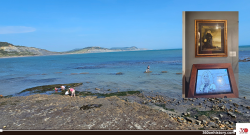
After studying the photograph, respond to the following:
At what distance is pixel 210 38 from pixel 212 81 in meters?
1.53

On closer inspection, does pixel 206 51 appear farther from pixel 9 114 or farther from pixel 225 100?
pixel 9 114

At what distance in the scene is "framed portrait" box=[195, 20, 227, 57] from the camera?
5.24 metres

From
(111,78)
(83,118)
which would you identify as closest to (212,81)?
(83,118)

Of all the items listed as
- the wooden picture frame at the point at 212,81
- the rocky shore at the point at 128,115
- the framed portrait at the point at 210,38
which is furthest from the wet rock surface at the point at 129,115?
the framed portrait at the point at 210,38

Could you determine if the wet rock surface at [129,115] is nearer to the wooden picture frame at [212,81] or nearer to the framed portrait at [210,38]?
the wooden picture frame at [212,81]

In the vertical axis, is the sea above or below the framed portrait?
below

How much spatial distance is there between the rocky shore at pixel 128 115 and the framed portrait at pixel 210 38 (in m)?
2.36

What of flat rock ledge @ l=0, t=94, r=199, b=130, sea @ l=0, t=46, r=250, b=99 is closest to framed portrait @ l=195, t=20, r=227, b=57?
flat rock ledge @ l=0, t=94, r=199, b=130

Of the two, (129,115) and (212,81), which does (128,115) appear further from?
(212,81)

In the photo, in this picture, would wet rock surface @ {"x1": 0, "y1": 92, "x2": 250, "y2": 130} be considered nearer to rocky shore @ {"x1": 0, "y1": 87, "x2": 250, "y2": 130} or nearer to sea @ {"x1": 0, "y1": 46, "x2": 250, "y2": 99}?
rocky shore @ {"x1": 0, "y1": 87, "x2": 250, "y2": 130}

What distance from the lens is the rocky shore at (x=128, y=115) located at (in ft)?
15.7

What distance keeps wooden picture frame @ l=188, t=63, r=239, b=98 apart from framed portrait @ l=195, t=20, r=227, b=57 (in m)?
0.45

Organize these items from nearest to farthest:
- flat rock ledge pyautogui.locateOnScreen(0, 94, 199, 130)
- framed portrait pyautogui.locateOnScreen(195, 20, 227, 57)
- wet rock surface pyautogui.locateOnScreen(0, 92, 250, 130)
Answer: flat rock ledge pyautogui.locateOnScreen(0, 94, 199, 130) < wet rock surface pyautogui.locateOnScreen(0, 92, 250, 130) < framed portrait pyautogui.locateOnScreen(195, 20, 227, 57)

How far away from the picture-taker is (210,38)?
532cm
